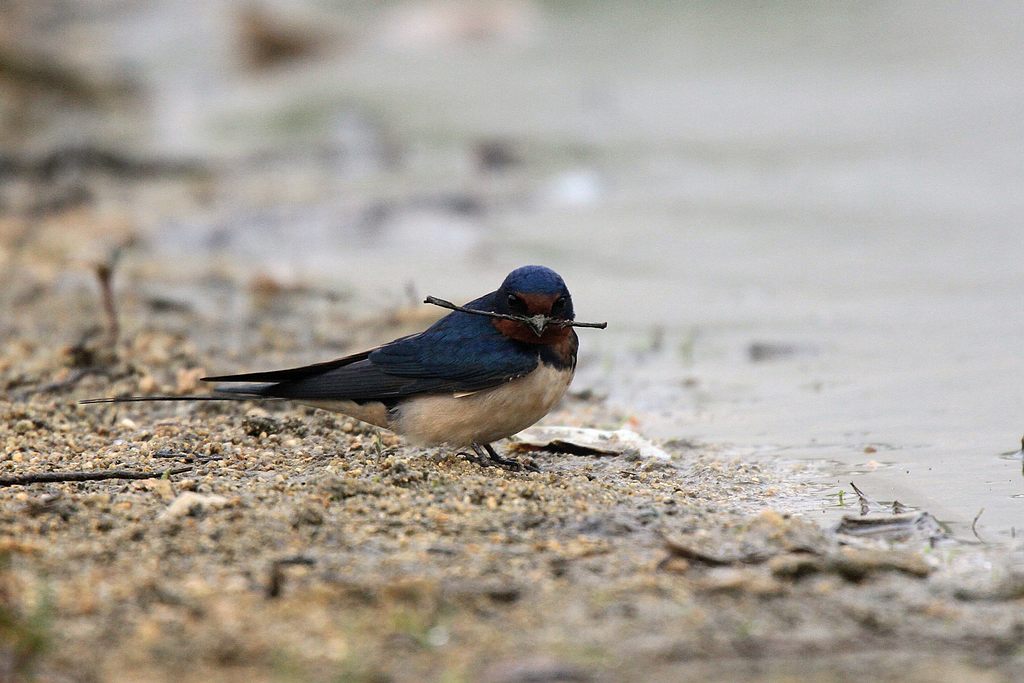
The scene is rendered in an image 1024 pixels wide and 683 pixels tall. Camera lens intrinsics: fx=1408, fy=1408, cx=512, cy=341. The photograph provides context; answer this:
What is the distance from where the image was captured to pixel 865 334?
18.9 feet

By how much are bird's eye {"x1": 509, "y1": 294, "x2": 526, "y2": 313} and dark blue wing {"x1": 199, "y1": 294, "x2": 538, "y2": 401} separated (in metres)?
0.09

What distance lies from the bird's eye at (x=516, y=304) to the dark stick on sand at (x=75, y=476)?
3.43ft

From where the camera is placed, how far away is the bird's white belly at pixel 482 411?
3838 mm

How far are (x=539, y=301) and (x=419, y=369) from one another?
0.41 meters

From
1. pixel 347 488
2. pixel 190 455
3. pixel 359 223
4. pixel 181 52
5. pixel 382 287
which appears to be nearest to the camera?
pixel 347 488

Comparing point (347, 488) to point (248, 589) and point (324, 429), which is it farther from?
point (324, 429)

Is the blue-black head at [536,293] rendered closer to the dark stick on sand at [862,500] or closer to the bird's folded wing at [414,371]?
the bird's folded wing at [414,371]

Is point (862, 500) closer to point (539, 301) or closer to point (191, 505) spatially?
point (539, 301)

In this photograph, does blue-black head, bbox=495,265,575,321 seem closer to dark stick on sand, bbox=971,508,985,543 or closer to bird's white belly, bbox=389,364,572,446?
bird's white belly, bbox=389,364,572,446

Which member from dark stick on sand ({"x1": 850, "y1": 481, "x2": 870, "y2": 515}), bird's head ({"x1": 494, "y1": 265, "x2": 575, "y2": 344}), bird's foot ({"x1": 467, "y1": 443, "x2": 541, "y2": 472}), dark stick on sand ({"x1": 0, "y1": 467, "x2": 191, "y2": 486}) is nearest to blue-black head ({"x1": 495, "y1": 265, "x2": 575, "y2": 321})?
bird's head ({"x1": 494, "y1": 265, "x2": 575, "y2": 344})

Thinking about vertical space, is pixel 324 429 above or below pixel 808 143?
below

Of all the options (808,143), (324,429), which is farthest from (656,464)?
(808,143)

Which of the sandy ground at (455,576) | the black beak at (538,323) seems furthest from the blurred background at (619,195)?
the black beak at (538,323)

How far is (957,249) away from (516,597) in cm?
523
